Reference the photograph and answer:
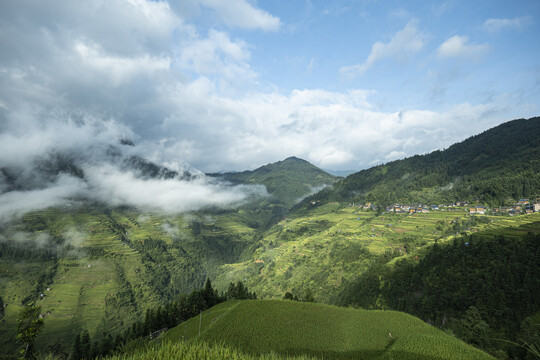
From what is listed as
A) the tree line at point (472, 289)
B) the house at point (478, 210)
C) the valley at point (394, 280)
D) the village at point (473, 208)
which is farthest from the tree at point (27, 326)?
the house at point (478, 210)

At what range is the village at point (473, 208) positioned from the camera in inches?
3968

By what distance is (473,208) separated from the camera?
117188 mm

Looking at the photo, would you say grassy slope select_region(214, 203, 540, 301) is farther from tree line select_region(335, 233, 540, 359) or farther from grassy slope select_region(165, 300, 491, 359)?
grassy slope select_region(165, 300, 491, 359)

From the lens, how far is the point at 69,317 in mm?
154500

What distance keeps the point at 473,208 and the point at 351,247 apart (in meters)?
66.0

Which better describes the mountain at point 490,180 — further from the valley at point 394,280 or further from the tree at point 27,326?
the tree at point 27,326

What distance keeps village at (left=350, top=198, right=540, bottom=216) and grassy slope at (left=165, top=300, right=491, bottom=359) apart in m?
109

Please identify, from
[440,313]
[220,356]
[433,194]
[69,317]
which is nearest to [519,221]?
[440,313]

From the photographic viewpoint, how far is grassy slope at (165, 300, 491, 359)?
26031 millimetres

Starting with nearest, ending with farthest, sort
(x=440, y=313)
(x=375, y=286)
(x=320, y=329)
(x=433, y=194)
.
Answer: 1. (x=320, y=329)
2. (x=440, y=313)
3. (x=375, y=286)
4. (x=433, y=194)

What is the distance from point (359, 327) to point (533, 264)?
52.1 metres

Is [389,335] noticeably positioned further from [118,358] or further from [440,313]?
[440,313]

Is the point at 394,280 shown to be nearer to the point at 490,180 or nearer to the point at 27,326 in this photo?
the point at 27,326

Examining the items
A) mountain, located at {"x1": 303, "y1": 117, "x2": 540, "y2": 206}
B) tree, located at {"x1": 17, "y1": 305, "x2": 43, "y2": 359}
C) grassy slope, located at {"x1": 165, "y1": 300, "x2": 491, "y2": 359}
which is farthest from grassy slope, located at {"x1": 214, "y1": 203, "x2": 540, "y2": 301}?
tree, located at {"x1": 17, "y1": 305, "x2": 43, "y2": 359}
